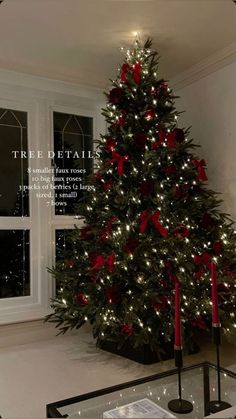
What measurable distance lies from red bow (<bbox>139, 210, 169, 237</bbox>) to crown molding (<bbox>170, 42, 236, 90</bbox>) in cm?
141

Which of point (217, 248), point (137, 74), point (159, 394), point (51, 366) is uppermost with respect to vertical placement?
point (137, 74)

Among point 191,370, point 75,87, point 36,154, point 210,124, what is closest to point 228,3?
point 210,124

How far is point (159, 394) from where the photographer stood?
5.22ft

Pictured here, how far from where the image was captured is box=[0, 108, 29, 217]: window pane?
312 centimetres

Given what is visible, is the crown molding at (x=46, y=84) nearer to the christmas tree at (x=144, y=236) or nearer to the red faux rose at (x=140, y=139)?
the christmas tree at (x=144, y=236)

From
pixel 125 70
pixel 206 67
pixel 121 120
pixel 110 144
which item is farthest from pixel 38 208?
pixel 206 67

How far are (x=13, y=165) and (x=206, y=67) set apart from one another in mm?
1811

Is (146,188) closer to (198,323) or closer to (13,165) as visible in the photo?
(198,323)

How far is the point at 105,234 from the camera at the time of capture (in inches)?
98.0

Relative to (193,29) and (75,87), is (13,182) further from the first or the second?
(193,29)

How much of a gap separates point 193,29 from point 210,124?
2.60ft

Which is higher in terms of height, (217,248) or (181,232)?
(181,232)

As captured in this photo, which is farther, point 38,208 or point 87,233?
point 38,208

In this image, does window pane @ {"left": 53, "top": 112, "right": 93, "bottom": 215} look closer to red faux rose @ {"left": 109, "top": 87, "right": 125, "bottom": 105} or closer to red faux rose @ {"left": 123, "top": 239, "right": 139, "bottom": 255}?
red faux rose @ {"left": 109, "top": 87, "right": 125, "bottom": 105}
